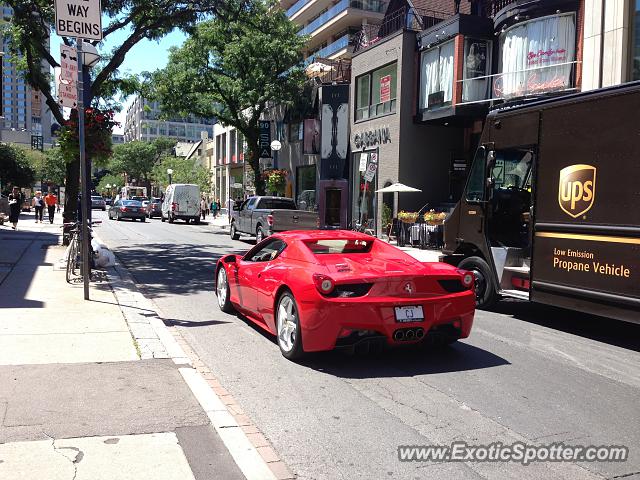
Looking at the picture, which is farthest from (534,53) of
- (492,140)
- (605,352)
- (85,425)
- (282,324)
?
(85,425)

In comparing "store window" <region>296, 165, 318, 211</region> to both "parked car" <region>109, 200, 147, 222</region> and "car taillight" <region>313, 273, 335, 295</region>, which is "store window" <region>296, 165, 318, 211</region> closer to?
"parked car" <region>109, 200, 147, 222</region>

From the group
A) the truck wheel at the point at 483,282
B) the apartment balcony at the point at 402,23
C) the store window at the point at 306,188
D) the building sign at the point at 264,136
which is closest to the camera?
the truck wheel at the point at 483,282

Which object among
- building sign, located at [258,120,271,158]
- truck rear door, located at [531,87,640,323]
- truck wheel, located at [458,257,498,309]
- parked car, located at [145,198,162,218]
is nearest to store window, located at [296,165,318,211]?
building sign, located at [258,120,271,158]

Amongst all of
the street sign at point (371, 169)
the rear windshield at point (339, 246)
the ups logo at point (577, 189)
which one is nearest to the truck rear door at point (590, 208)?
the ups logo at point (577, 189)

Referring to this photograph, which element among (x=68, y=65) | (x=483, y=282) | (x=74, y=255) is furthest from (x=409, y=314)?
(x=74, y=255)

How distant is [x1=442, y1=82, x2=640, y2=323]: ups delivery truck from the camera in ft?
21.5

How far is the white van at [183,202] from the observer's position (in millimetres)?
37031

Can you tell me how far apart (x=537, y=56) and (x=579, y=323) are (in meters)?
13.8

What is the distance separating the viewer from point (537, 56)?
19.5m

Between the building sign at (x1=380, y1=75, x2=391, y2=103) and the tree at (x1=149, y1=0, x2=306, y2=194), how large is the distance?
716 cm

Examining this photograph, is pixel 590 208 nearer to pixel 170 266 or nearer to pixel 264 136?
pixel 170 266

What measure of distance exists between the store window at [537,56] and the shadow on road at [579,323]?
11817 millimetres

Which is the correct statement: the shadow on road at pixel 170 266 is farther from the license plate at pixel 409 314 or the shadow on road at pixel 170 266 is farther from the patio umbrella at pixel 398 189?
the patio umbrella at pixel 398 189

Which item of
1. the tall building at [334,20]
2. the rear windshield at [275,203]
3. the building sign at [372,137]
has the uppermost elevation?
the tall building at [334,20]
